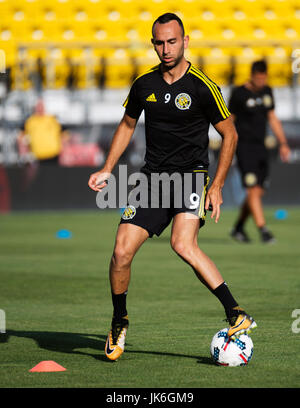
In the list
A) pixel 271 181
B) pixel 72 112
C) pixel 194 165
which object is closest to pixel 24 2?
pixel 72 112

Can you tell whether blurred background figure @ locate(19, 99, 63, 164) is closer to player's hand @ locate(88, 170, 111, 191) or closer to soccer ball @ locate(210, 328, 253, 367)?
player's hand @ locate(88, 170, 111, 191)

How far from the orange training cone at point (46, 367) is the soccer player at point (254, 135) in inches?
305

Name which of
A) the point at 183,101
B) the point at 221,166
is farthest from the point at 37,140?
the point at 221,166

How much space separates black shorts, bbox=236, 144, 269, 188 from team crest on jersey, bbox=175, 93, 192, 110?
7432 millimetres

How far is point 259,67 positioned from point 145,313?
237 inches

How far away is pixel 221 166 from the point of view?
18.2ft

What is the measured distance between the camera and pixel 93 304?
7.87m

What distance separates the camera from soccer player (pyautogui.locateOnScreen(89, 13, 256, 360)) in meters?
5.50

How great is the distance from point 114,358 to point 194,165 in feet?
4.23

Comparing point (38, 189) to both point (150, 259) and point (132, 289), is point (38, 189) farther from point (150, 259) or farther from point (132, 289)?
point (132, 289)

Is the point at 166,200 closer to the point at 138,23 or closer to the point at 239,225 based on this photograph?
the point at 239,225

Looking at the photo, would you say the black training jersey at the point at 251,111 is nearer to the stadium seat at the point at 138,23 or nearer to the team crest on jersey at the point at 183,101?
the team crest on jersey at the point at 183,101

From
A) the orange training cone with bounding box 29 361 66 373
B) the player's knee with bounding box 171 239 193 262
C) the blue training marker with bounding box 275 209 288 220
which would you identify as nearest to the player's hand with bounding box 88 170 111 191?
the player's knee with bounding box 171 239 193 262
